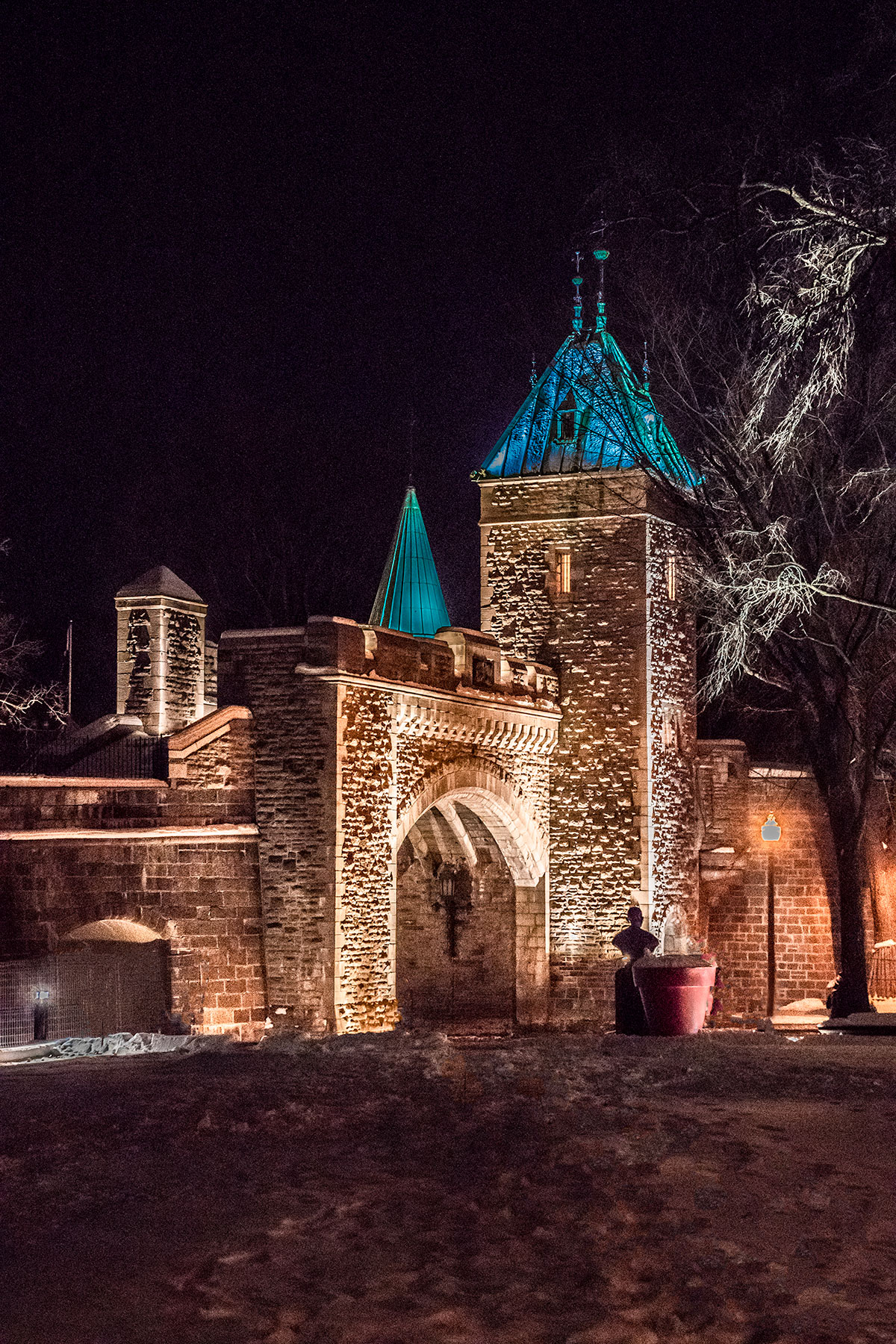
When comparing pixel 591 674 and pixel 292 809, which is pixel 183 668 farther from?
pixel 591 674

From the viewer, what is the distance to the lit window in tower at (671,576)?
84.9ft

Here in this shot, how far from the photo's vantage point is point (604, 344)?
26125mm

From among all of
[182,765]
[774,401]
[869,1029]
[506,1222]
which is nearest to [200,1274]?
[506,1222]

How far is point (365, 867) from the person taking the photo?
18.6 meters

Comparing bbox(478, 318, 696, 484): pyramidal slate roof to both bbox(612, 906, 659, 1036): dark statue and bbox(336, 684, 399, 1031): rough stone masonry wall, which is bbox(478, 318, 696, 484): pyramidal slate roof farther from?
bbox(612, 906, 659, 1036): dark statue

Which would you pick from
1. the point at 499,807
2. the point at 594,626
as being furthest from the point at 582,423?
the point at 499,807

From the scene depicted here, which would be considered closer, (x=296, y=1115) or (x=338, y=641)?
(x=296, y=1115)

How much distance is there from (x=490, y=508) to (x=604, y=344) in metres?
3.17

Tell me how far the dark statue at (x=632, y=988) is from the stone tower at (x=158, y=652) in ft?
29.1

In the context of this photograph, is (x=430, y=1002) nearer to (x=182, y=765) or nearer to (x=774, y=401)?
(x=182, y=765)

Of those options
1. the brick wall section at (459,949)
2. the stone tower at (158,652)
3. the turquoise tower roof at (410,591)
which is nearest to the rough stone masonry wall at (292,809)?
the stone tower at (158,652)

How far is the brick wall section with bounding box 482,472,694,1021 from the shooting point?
24.7 m

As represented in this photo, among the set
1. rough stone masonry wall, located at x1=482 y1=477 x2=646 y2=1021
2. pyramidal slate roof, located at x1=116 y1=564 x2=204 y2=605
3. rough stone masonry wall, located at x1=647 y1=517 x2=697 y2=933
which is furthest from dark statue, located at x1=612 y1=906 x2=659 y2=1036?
rough stone masonry wall, located at x1=647 y1=517 x2=697 y2=933

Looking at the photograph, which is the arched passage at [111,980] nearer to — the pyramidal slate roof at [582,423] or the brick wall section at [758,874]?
the pyramidal slate roof at [582,423]
